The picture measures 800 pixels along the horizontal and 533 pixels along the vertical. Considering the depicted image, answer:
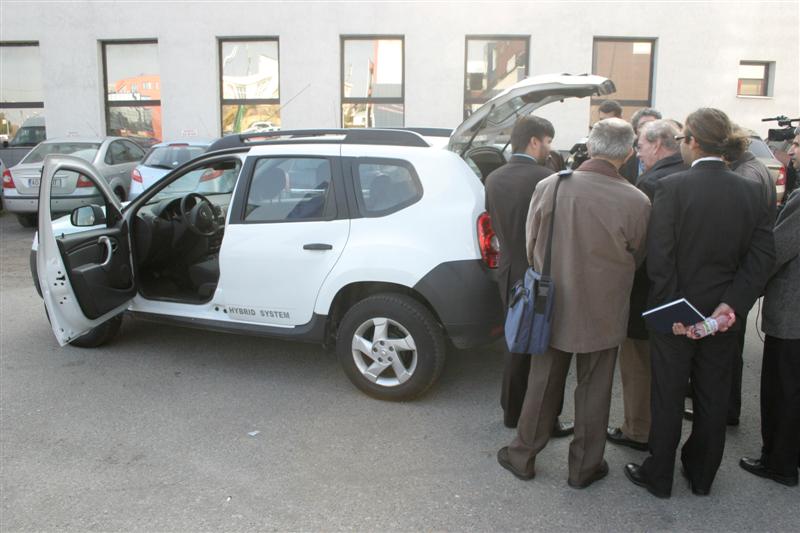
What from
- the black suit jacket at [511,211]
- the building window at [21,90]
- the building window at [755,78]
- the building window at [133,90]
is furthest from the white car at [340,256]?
the building window at [21,90]

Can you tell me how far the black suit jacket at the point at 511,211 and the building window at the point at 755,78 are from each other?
12.8m

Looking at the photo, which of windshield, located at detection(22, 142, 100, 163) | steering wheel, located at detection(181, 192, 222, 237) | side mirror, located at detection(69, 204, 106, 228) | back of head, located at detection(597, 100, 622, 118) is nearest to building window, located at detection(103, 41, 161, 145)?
windshield, located at detection(22, 142, 100, 163)

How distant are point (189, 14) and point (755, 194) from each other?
14.1 m

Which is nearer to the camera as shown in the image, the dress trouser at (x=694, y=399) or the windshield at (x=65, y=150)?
the dress trouser at (x=694, y=399)

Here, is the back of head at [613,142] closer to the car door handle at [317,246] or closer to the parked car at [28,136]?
the car door handle at [317,246]

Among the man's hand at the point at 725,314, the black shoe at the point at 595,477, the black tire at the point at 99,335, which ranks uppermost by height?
the man's hand at the point at 725,314

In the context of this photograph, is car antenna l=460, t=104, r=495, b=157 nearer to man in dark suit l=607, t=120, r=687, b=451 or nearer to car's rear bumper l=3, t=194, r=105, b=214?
man in dark suit l=607, t=120, r=687, b=451

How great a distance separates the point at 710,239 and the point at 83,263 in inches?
163

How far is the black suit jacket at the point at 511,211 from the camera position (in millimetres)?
3553

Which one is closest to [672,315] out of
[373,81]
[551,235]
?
[551,235]

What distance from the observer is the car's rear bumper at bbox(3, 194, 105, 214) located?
396 inches

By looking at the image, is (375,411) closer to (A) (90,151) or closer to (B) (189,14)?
(A) (90,151)

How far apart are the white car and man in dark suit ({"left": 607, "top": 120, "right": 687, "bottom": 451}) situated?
56cm

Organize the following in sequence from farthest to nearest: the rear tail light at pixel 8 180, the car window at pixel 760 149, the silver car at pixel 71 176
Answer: the rear tail light at pixel 8 180, the silver car at pixel 71 176, the car window at pixel 760 149
